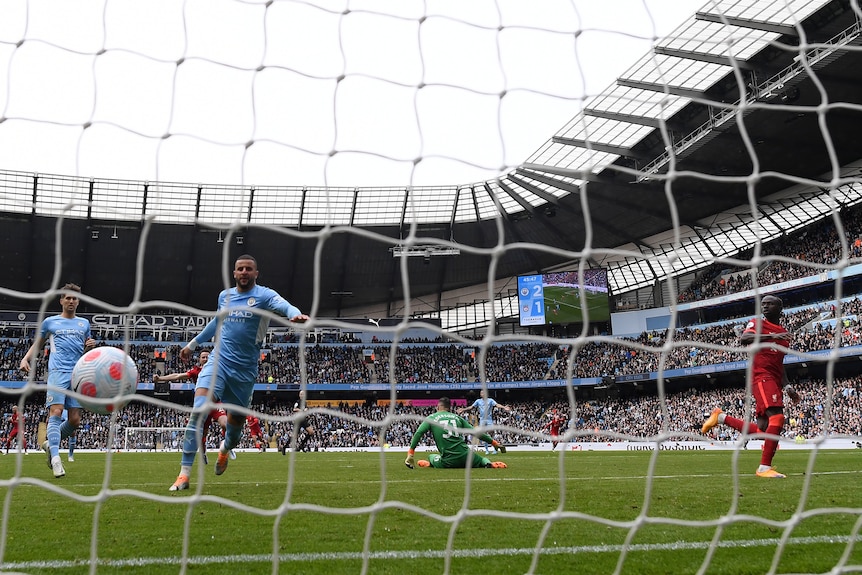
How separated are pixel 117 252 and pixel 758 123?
3047 cm

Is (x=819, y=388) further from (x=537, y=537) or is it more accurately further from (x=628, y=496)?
(x=537, y=537)

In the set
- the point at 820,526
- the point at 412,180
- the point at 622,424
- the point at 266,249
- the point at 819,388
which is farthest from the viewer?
the point at 266,249

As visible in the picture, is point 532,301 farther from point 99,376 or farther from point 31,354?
point 99,376

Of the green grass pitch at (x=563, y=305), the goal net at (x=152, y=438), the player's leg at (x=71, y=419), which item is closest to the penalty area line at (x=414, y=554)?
the player's leg at (x=71, y=419)

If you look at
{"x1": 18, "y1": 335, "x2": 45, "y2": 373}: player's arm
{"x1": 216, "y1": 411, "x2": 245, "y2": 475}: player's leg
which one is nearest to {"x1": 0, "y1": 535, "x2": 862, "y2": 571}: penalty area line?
{"x1": 18, "y1": 335, "x2": 45, "y2": 373}: player's arm

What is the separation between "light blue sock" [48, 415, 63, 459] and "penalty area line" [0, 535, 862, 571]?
495 centimetres

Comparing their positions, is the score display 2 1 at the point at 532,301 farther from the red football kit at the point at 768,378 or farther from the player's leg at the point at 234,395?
the player's leg at the point at 234,395

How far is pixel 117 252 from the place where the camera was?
36.7 metres

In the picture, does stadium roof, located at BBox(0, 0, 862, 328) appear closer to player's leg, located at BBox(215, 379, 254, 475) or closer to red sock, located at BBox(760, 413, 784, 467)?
red sock, located at BBox(760, 413, 784, 467)

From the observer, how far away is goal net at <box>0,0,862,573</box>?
3570mm

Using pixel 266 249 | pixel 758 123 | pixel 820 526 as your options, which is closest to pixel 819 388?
pixel 758 123

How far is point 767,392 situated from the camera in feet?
22.2

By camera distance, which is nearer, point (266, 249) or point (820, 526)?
point (820, 526)

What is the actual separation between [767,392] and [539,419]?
1238 inches
